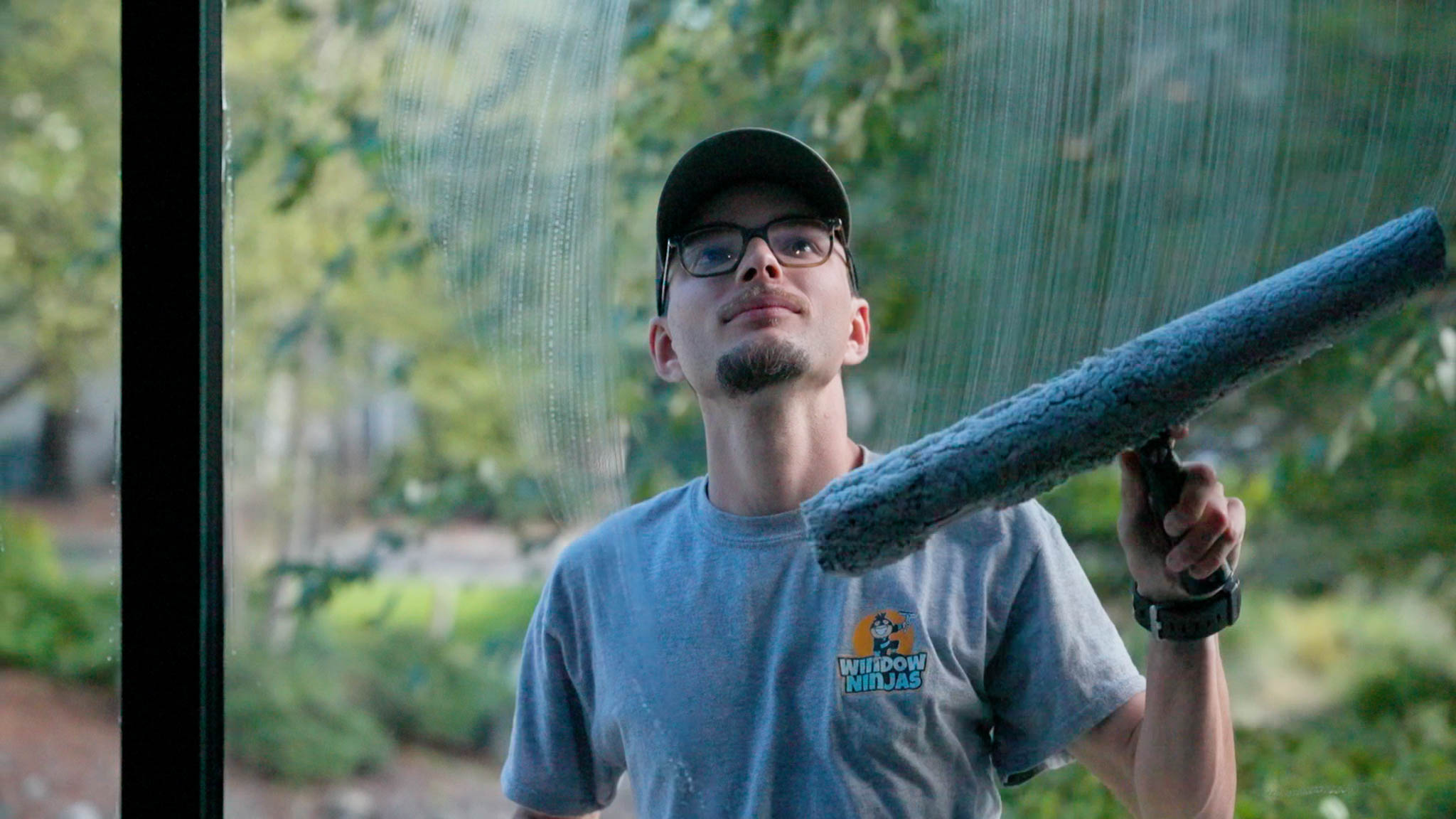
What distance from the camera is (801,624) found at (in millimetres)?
875

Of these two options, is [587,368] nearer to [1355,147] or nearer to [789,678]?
[789,678]

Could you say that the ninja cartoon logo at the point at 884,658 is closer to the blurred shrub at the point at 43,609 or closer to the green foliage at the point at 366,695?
the green foliage at the point at 366,695

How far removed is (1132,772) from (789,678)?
0.76 feet

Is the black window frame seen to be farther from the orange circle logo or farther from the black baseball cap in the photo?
the orange circle logo

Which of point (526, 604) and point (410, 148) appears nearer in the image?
point (410, 148)

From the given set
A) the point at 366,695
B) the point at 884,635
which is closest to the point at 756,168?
the point at 884,635

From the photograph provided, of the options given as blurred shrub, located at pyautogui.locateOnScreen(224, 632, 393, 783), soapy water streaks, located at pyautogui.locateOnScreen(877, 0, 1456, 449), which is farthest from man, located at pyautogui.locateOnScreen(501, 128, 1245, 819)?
blurred shrub, located at pyautogui.locateOnScreen(224, 632, 393, 783)

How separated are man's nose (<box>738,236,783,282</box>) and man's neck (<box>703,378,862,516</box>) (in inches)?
3.3

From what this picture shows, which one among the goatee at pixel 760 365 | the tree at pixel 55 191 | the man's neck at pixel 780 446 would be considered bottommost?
the man's neck at pixel 780 446

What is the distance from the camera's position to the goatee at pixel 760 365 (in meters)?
0.86

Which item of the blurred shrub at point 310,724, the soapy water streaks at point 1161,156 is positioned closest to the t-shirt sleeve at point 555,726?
the soapy water streaks at point 1161,156

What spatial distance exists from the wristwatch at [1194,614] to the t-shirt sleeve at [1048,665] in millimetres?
118

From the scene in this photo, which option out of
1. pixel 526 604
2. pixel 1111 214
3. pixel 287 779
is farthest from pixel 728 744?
pixel 287 779

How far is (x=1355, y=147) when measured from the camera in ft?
2.60
